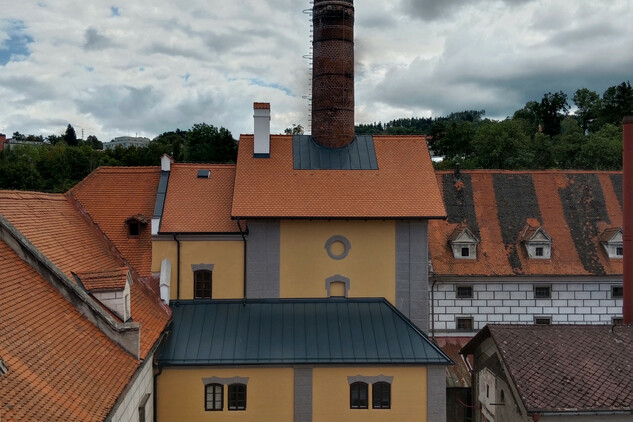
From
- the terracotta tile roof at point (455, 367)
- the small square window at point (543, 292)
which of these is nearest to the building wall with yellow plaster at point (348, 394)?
the terracotta tile roof at point (455, 367)

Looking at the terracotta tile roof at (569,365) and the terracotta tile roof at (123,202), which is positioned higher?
the terracotta tile roof at (123,202)

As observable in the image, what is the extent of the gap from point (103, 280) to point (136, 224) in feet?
18.6

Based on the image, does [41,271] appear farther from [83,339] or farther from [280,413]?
[280,413]

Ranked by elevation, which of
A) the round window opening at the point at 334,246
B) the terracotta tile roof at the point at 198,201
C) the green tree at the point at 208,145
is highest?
the green tree at the point at 208,145

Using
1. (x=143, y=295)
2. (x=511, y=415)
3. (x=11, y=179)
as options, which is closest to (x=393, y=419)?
(x=511, y=415)

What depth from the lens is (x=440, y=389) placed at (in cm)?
1708

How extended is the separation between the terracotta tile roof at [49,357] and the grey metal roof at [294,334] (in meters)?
4.37

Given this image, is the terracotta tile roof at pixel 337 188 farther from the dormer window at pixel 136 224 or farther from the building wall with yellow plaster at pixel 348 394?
the building wall with yellow plaster at pixel 348 394

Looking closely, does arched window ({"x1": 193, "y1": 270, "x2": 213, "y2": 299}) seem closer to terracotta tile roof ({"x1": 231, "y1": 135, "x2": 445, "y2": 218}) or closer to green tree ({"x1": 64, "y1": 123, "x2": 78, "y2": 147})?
terracotta tile roof ({"x1": 231, "y1": 135, "x2": 445, "y2": 218})

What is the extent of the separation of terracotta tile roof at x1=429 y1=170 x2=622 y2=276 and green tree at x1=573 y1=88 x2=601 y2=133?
44237mm

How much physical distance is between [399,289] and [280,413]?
6.06 meters

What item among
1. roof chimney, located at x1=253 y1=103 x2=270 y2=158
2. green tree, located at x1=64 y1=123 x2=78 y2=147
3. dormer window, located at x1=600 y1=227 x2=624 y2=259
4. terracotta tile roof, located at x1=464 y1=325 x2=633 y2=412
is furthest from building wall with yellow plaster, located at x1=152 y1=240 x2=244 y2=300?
green tree, located at x1=64 y1=123 x2=78 y2=147

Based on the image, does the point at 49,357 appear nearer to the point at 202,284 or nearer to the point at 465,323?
the point at 202,284

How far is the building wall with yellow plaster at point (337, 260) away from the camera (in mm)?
18859
